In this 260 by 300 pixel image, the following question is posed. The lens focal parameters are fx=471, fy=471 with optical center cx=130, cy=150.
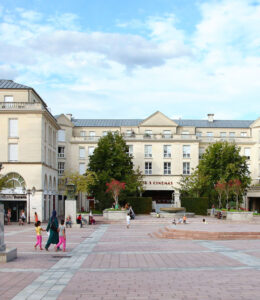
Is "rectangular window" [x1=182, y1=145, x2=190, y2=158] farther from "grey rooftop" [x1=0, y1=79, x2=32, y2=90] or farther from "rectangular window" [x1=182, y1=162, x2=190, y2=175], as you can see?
"grey rooftop" [x1=0, y1=79, x2=32, y2=90]

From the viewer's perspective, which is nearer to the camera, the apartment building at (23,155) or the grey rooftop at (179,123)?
the apartment building at (23,155)

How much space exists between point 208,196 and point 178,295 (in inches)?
2213

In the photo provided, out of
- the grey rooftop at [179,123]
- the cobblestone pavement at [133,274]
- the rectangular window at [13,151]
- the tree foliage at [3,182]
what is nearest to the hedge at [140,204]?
the rectangular window at [13,151]

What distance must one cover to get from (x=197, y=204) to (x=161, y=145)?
1408 centimetres

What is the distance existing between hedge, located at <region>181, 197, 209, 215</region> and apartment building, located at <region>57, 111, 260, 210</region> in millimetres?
8351

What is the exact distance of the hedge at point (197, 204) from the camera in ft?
203

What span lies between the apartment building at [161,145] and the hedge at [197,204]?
329 inches

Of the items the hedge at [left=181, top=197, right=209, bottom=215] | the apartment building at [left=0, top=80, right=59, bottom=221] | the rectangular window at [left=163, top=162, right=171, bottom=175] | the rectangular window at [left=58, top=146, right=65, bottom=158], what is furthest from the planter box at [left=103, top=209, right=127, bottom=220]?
the rectangular window at [left=58, top=146, right=65, bottom=158]

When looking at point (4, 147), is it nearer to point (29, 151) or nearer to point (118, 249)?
point (29, 151)

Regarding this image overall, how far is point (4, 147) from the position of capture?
47.9 metres

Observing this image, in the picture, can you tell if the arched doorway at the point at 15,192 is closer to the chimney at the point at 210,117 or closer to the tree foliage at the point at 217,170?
the tree foliage at the point at 217,170

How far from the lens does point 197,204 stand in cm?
6247

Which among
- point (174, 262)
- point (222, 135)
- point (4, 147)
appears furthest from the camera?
point (222, 135)

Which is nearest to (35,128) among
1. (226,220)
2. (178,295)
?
(226,220)
